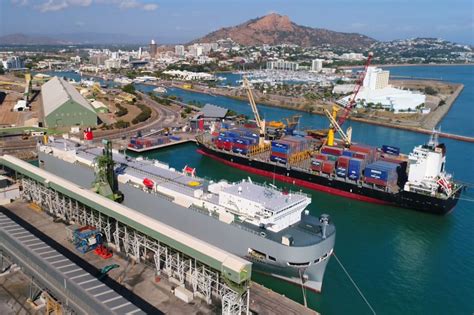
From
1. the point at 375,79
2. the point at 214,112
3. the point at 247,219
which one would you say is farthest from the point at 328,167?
the point at 375,79

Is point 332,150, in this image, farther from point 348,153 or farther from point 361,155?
point 361,155

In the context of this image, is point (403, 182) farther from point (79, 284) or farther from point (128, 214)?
point (79, 284)

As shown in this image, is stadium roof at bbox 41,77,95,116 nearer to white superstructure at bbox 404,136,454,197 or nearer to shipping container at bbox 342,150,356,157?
shipping container at bbox 342,150,356,157

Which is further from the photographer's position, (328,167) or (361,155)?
(361,155)

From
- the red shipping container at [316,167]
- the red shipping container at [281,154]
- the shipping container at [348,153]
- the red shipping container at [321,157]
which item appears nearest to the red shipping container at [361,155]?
the shipping container at [348,153]

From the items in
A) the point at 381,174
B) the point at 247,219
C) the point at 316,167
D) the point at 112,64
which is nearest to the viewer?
the point at 247,219

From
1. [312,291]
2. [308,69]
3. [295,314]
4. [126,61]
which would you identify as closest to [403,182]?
[312,291]
